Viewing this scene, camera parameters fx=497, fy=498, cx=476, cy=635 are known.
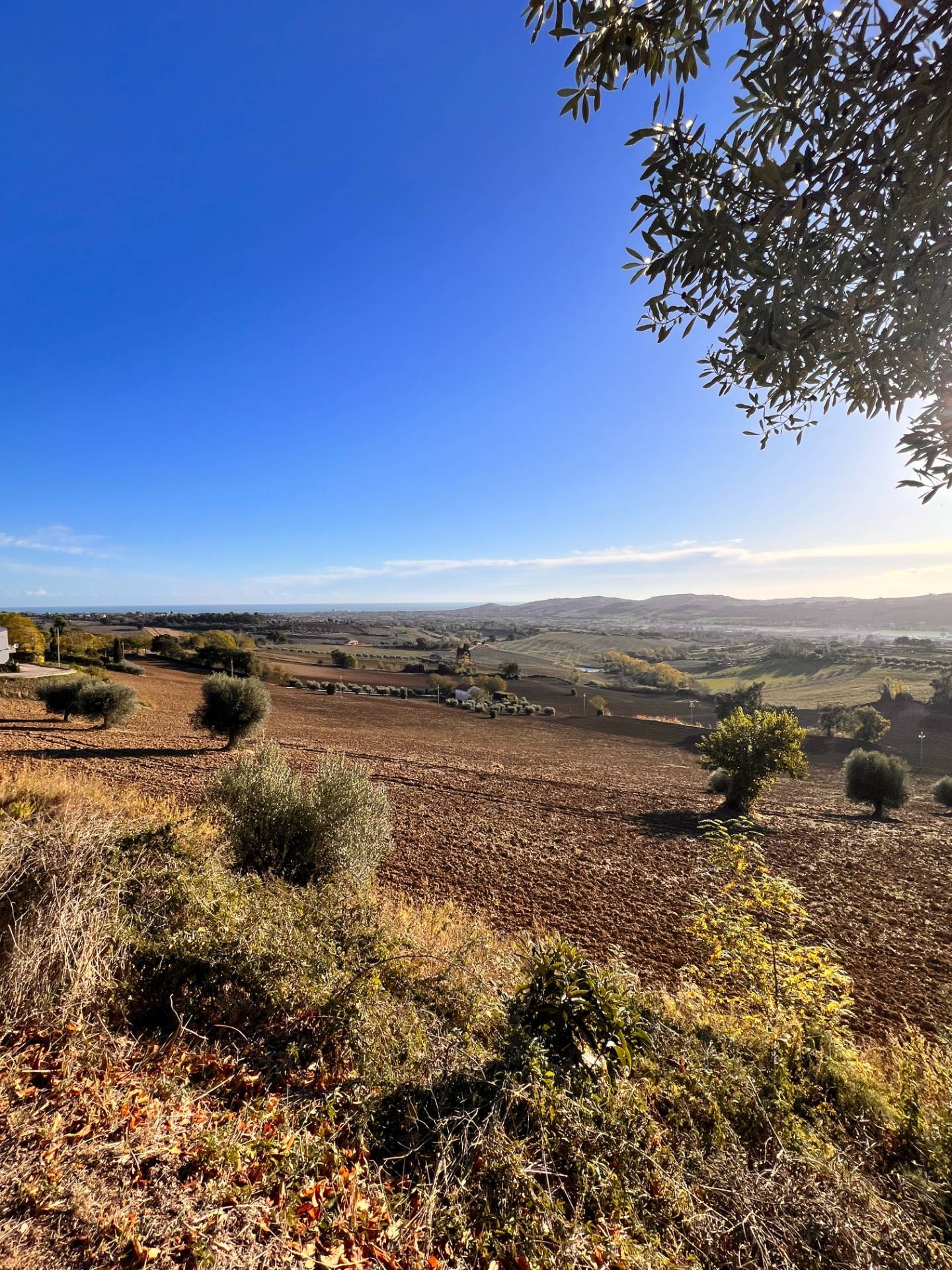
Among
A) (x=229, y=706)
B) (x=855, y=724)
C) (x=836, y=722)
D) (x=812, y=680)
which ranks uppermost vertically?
(x=229, y=706)

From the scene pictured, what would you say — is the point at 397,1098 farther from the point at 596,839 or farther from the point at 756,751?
the point at 756,751

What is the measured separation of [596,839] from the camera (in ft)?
49.5

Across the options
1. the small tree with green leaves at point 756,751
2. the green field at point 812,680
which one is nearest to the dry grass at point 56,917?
the small tree with green leaves at point 756,751

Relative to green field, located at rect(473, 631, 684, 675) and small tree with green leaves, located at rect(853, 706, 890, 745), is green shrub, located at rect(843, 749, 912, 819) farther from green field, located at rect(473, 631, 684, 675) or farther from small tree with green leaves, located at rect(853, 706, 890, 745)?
green field, located at rect(473, 631, 684, 675)

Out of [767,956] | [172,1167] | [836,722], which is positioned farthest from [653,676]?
[172,1167]

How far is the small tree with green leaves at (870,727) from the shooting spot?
134 ft


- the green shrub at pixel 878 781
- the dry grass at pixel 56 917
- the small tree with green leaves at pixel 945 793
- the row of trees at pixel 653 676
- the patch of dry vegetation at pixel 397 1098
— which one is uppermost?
the dry grass at pixel 56 917

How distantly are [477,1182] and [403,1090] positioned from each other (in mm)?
758

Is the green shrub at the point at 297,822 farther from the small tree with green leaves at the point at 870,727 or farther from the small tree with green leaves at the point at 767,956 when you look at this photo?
the small tree with green leaves at the point at 870,727

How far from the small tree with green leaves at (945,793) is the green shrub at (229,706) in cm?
3032

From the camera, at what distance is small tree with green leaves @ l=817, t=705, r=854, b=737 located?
142 ft

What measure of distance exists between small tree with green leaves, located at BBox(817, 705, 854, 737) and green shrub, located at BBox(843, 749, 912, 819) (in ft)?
85.5

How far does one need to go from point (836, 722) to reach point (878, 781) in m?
28.2

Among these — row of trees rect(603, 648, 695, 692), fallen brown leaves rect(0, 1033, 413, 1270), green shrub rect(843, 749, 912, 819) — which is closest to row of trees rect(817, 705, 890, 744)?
green shrub rect(843, 749, 912, 819)
